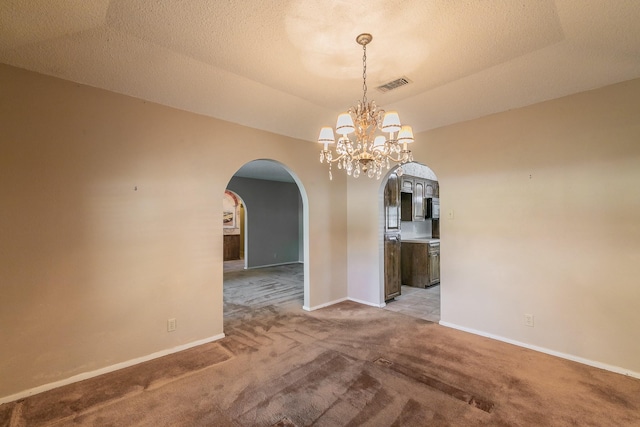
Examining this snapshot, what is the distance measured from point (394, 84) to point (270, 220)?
6.64 meters

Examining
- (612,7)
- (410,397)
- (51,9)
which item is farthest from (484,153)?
(51,9)

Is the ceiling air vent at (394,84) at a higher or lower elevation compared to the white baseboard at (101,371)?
higher

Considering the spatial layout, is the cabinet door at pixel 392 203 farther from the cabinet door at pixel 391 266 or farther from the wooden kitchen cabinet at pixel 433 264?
the wooden kitchen cabinet at pixel 433 264

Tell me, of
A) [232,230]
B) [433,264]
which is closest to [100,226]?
[433,264]

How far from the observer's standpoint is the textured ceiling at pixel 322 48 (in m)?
1.89

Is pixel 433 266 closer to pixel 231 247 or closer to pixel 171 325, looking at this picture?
pixel 171 325

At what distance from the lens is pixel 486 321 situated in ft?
11.3

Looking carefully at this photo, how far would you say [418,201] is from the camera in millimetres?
6414

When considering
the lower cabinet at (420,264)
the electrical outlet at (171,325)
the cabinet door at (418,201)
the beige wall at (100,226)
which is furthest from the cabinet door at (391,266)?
the electrical outlet at (171,325)

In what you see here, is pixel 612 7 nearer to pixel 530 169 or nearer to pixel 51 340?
pixel 530 169

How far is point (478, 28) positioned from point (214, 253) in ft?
11.1

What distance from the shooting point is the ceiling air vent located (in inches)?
112

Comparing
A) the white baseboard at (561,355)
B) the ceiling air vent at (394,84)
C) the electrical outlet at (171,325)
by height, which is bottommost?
the white baseboard at (561,355)

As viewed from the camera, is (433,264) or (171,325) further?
(433,264)
